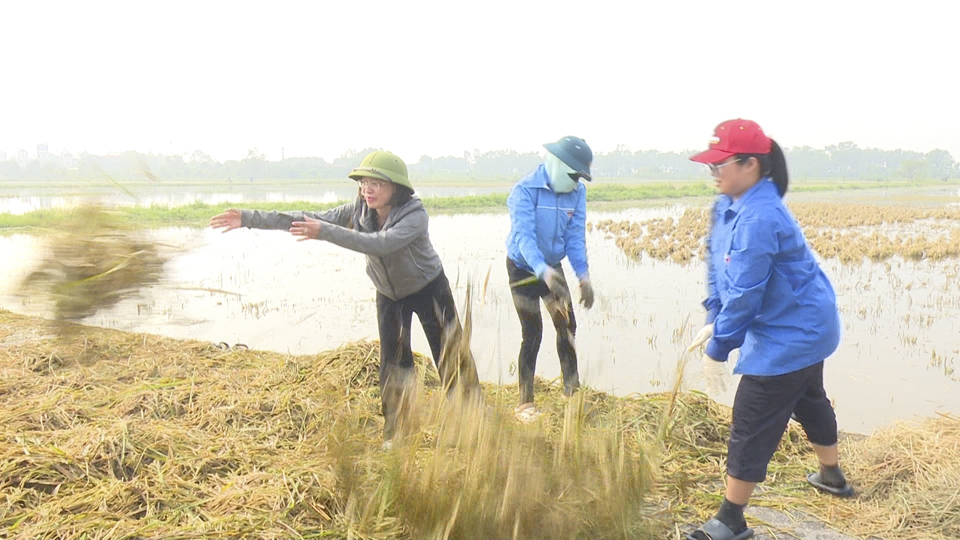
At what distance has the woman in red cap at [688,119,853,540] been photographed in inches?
90.3

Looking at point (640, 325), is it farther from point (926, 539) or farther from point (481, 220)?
point (481, 220)

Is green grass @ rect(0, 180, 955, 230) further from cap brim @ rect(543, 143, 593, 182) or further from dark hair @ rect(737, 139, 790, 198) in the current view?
dark hair @ rect(737, 139, 790, 198)

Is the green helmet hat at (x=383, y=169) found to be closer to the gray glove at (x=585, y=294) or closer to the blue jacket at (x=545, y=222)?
the blue jacket at (x=545, y=222)

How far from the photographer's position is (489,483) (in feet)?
7.16

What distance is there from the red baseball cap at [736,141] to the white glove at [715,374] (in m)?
0.71

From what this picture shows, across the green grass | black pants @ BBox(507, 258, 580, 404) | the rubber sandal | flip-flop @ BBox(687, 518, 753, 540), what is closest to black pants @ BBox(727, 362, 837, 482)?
flip-flop @ BBox(687, 518, 753, 540)

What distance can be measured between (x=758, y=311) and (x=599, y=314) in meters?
5.03

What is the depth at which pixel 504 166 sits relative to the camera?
49.9 metres

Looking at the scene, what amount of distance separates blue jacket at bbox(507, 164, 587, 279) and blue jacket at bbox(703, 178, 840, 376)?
1359 millimetres

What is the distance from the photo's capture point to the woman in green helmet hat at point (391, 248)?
3033mm

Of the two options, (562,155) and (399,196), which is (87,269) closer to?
(399,196)

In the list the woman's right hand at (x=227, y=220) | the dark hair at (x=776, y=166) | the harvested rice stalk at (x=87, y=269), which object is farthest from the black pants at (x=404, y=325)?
the dark hair at (x=776, y=166)

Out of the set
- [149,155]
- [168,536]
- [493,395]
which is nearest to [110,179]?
[149,155]

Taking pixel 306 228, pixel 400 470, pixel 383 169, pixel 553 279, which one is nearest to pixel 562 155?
pixel 553 279
